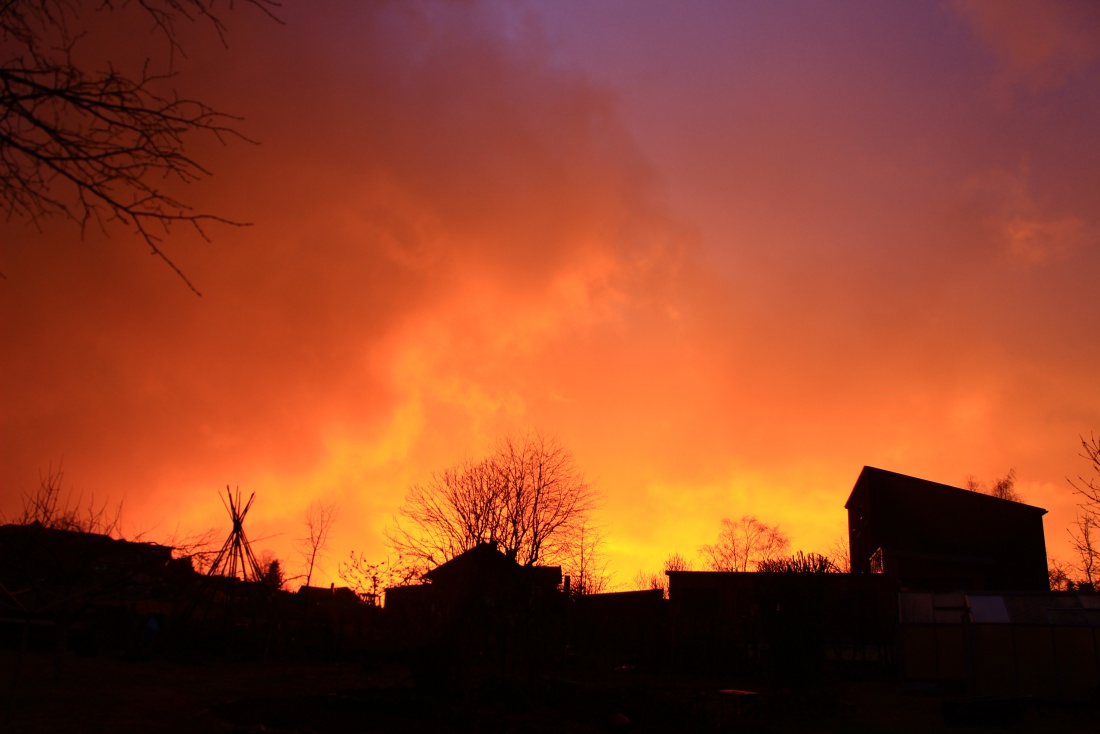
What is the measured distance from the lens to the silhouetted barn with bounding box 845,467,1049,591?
133 ft

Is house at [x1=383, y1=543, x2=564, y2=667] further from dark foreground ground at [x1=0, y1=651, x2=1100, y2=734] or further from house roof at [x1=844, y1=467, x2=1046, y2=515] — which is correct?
house roof at [x1=844, y1=467, x2=1046, y2=515]

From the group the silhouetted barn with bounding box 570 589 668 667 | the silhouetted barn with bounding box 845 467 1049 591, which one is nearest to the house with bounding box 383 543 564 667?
the silhouetted barn with bounding box 570 589 668 667

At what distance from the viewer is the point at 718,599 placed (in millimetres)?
38438

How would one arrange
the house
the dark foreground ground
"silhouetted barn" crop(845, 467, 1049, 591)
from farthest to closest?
"silhouetted barn" crop(845, 467, 1049, 591)
the house
the dark foreground ground

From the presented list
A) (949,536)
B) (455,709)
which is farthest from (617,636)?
(949,536)

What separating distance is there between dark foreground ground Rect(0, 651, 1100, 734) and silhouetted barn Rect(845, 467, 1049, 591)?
74.4ft

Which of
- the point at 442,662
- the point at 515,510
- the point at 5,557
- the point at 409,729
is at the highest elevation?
the point at 515,510

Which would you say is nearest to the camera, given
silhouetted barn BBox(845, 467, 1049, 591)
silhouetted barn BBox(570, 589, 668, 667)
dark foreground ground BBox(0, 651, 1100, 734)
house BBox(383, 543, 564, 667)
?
dark foreground ground BBox(0, 651, 1100, 734)

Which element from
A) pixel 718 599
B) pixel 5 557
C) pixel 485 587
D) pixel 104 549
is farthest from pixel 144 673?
pixel 718 599

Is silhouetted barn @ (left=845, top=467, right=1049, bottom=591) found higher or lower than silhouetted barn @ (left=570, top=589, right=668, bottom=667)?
higher

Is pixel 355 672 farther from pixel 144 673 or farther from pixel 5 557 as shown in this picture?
pixel 5 557

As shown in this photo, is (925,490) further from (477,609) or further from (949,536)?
(477,609)

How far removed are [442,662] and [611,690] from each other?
3.85m

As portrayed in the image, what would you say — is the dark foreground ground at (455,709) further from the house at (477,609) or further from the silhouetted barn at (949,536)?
the silhouetted barn at (949,536)
